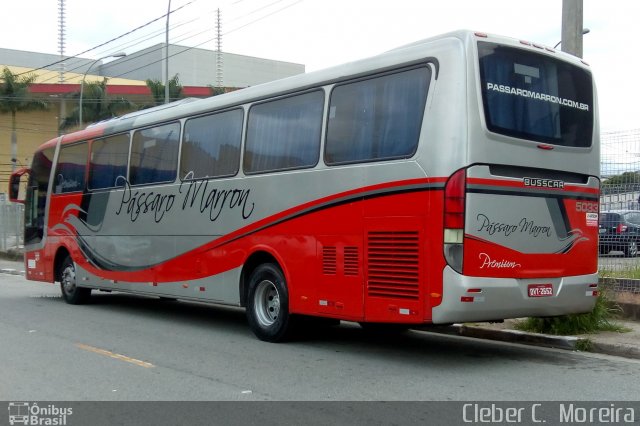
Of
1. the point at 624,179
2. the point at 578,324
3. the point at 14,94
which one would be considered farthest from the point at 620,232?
the point at 14,94

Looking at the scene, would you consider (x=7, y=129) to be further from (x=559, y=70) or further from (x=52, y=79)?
(x=559, y=70)

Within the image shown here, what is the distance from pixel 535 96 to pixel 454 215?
1881mm

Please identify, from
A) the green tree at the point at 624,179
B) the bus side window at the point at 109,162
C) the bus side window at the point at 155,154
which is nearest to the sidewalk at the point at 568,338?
the green tree at the point at 624,179

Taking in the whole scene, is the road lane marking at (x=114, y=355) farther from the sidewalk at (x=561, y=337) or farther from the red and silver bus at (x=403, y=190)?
the sidewalk at (x=561, y=337)

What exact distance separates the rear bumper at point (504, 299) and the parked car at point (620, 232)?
3.79m

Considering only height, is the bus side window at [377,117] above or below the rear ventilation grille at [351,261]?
above

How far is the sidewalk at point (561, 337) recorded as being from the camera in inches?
333

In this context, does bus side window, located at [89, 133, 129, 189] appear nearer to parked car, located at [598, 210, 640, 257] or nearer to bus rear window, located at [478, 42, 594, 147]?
bus rear window, located at [478, 42, 594, 147]

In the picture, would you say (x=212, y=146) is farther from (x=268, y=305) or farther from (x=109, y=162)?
(x=109, y=162)

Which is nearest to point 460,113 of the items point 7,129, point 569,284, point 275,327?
point 569,284

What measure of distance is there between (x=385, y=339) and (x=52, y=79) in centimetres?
6155

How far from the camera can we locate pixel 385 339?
32.4 ft

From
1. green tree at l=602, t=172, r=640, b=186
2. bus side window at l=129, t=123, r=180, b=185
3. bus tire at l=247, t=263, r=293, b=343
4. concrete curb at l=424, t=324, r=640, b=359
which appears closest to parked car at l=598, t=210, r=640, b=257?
green tree at l=602, t=172, r=640, b=186

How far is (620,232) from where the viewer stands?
40.7ft
